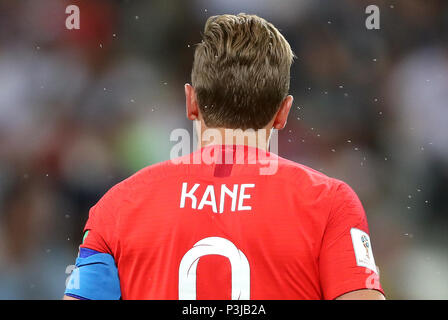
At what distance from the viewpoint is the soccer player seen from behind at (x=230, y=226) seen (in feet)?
3.08

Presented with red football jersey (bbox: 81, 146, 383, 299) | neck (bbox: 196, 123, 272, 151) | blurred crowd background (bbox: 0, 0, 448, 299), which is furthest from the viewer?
blurred crowd background (bbox: 0, 0, 448, 299)

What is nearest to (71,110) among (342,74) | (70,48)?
(70,48)

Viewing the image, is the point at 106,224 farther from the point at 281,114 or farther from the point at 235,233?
the point at 281,114

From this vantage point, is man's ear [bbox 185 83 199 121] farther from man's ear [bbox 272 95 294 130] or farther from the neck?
man's ear [bbox 272 95 294 130]

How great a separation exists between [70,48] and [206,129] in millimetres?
2875

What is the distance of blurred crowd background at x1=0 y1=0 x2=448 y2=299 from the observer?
3.46 m

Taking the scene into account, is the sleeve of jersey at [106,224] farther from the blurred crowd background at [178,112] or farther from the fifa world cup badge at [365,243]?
the blurred crowd background at [178,112]

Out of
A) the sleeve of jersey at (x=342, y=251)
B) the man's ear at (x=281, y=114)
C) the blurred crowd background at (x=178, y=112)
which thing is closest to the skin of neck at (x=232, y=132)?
the man's ear at (x=281, y=114)

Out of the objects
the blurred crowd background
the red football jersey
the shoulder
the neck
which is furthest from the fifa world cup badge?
the blurred crowd background

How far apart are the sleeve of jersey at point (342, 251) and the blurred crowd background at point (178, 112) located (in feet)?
8.14

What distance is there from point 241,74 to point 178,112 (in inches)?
96.9

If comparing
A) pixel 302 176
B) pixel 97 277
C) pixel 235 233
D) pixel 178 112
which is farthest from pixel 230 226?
pixel 178 112

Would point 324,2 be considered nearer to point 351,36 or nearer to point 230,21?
point 351,36
